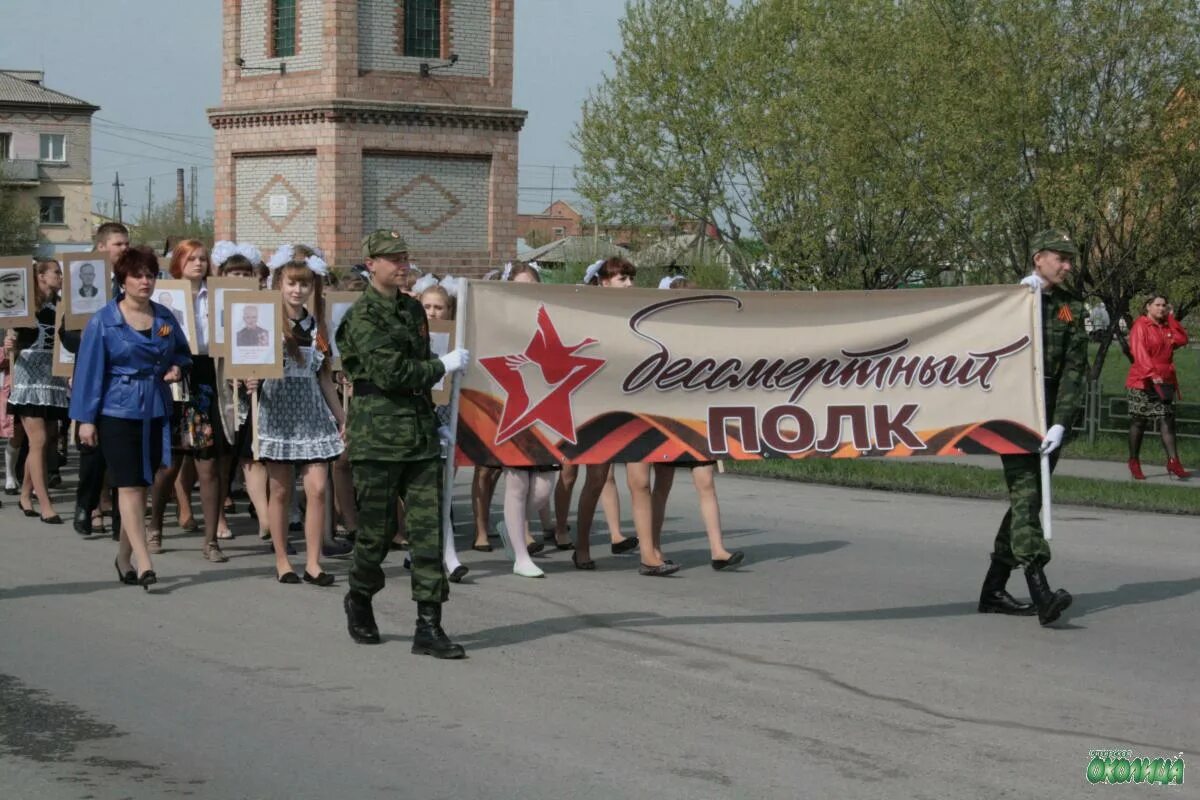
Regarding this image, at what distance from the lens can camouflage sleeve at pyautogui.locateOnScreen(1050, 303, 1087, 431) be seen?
9.52 meters

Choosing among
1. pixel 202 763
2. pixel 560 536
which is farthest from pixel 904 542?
pixel 202 763

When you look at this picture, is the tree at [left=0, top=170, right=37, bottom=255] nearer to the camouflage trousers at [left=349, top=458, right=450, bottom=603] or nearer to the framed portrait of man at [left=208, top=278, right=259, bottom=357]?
the framed portrait of man at [left=208, top=278, right=259, bottom=357]

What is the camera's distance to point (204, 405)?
11.9 meters

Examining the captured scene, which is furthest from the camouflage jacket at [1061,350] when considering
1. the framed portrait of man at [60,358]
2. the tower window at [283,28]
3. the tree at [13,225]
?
the tree at [13,225]

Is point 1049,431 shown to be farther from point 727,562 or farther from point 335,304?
point 335,304

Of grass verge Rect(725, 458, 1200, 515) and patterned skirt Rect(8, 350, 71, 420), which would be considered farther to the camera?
grass verge Rect(725, 458, 1200, 515)

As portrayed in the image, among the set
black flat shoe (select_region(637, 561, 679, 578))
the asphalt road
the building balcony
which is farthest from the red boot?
the building balcony

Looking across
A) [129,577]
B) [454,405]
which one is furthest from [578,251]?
[454,405]

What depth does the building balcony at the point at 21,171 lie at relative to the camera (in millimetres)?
99938

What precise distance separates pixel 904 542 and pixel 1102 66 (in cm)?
1170

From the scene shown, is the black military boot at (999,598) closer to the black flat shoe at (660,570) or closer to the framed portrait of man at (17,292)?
the black flat shoe at (660,570)

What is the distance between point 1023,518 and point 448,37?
29527 millimetres

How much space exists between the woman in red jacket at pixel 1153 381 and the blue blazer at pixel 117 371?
12.3 m

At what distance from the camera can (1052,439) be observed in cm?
944
